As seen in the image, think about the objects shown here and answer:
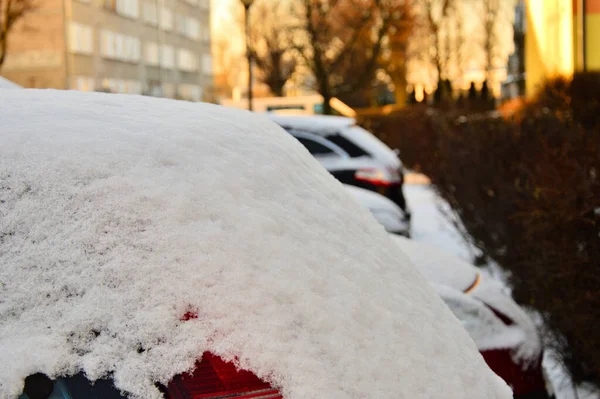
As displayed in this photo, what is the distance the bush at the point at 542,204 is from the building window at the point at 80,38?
130 feet

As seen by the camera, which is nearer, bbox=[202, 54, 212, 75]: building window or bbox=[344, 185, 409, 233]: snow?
bbox=[344, 185, 409, 233]: snow

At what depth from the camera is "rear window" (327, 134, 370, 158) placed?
380 inches

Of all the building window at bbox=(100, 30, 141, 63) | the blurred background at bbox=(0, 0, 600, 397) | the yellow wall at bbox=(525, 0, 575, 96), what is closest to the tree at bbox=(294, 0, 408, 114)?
the blurred background at bbox=(0, 0, 600, 397)

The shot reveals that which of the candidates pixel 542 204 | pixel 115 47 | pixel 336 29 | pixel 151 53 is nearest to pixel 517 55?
pixel 336 29

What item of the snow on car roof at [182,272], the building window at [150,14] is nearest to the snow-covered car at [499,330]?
the snow on car roof at [182,272]

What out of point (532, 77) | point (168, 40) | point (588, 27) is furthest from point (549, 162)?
point (168, 40)

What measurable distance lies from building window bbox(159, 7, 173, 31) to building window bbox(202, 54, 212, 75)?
8.55 m

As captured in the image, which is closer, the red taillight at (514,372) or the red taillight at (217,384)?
the red taillight at (217,384)

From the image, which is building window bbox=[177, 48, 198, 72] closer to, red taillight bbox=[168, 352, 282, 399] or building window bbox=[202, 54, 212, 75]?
building window bbox=[202, 54, 212, 75]

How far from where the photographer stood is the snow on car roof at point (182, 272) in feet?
5.65

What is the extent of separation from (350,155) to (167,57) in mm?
55343

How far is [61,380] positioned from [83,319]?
131 millimetres

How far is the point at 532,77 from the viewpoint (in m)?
23.3

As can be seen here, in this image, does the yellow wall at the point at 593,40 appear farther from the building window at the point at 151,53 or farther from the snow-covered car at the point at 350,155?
the building window at the point at 151,53
